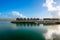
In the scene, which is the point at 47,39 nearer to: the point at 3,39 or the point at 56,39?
the point at 56,39

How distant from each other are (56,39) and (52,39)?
0.41 meters

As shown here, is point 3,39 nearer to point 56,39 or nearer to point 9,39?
point 9,39

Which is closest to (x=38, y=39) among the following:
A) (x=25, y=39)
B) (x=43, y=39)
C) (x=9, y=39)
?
(x=43, y=39)

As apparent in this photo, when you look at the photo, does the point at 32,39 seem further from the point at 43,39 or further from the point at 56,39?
the point at 56,39

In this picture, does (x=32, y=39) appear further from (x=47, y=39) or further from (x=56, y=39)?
(x=56, y=39)

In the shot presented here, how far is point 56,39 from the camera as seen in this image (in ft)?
35.7

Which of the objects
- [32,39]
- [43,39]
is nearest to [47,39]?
[43,39]

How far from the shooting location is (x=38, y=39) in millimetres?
11336

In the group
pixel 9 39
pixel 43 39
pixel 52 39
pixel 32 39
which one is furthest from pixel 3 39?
pixel 52 39

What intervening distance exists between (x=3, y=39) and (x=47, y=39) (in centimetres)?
481

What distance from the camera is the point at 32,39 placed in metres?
11.4

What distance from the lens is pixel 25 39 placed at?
11.3 metres

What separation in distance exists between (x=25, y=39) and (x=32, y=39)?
2.52 ft

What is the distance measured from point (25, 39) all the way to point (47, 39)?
2377 millimetres
